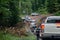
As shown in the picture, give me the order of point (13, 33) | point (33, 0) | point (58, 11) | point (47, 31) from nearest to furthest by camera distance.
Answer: point (47, 31) < point (13, 33) < point (58, 11) < point (33, 0)

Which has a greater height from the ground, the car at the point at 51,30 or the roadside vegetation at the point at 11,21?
the car at the point at 51,30

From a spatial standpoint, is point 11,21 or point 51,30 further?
point 11,21

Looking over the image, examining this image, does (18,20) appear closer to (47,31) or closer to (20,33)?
(20,33)

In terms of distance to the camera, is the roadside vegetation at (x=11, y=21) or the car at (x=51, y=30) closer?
the car at (x=51, y=30)

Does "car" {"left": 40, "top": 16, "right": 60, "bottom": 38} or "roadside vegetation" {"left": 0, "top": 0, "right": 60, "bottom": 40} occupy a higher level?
"car" {"left": 40, "top": 16, "right": 60, "bottom": 38}

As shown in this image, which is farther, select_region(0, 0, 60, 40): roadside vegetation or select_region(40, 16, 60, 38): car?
select_region(0, 0, 60, 40): roadside vegetation

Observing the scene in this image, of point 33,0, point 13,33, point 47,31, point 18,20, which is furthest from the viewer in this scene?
point 33,0

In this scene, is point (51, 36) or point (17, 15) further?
point (17, 15)

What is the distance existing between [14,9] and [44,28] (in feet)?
77.5

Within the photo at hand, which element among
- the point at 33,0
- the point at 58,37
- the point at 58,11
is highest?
the point at 58,37

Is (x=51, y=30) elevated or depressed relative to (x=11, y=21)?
elevated

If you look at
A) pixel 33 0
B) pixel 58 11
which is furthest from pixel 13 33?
pixel 33 0

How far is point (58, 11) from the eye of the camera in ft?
160

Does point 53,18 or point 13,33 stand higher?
point 53,18
